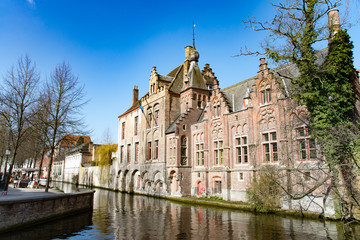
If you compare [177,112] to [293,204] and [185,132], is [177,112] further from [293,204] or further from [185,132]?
[293,204]

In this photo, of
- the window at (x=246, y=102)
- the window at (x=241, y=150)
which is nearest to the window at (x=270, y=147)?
the window at (x=241, y=150)

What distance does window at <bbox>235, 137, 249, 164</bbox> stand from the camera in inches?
894

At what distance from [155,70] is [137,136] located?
10286 mm

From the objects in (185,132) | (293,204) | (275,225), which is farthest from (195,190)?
(275,225)

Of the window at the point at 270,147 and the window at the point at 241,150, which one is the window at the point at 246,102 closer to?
the window at the point at 241,150

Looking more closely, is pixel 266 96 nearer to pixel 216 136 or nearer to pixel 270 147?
pixel 270 147

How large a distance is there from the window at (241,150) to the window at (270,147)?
1.91m

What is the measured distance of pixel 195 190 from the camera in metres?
27.8

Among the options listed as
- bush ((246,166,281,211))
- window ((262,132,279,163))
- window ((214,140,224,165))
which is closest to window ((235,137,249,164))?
window ((262,132,279,163))

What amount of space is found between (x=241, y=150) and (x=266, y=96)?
5.12m

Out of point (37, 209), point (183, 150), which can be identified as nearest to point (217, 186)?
point (183, 150)

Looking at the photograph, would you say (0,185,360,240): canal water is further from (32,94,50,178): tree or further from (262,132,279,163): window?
(32,94,50,178): tree

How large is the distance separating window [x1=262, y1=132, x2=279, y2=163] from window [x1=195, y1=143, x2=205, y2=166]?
8.22 meters

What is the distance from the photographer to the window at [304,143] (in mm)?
17786
